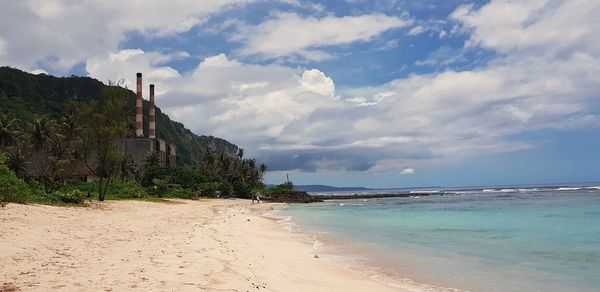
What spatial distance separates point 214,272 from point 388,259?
Result: 23.1ft

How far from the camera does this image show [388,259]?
46.8 feet

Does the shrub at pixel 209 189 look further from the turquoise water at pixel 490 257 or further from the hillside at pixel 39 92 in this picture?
the turquoise water at pixel 490 257

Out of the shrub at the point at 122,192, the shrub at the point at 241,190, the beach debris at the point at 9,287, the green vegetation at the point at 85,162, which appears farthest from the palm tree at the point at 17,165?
the shrub at the point at 241,190

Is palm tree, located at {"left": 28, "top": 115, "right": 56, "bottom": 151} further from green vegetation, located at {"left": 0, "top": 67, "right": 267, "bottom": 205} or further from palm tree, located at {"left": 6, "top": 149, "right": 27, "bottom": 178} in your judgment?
palm tree, located at {"left": 6, "top": 149, "right": 27, "bottom": 178}

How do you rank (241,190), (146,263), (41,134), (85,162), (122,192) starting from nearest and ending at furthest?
(146,263) → (85,162) → (122,192) → (41,134) → (241,190)

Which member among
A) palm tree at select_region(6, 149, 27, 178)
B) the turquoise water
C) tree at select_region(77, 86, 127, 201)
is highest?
tree at select_region(77, 86, 127, 201)

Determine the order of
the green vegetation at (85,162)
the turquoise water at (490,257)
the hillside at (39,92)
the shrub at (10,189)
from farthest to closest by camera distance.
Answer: the hillside at (39,92)
the green vegetation at (85,162)
the shrub at (10,189)
the turquoise water at (490,257)

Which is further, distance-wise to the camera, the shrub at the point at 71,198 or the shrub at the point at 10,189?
the shrub at the point at 71,198

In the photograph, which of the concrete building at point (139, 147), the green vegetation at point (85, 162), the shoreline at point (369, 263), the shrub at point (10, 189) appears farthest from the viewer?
the concrete building at point (139, 147)

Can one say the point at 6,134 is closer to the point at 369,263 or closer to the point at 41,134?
the point at 41,134

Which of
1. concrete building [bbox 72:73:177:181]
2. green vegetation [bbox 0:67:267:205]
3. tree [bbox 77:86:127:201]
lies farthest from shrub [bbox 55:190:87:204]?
concrete building [bbox 72:73:177:181]

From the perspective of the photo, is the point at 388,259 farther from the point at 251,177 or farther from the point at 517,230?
the point at 251,177

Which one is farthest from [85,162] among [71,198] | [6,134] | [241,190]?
[241,190]

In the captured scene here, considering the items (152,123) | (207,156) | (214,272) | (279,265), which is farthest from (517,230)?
(207,156)
